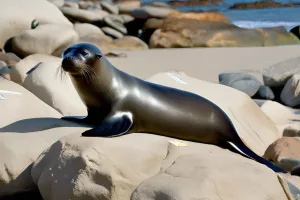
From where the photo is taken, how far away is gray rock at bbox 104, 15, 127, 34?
1754 centimetres

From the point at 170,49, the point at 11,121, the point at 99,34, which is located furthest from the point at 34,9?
the point at 11,121

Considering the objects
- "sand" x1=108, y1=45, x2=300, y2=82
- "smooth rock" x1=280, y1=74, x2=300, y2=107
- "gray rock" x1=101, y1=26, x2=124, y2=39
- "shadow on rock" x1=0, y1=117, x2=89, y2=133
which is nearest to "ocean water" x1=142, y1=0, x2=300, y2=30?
"gray rock" x1=101, y1=26, x2=124, y2=39

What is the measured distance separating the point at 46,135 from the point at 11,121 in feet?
2.16

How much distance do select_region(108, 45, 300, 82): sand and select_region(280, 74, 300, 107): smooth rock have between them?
151 centimetres

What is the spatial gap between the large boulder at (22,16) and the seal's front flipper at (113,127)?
8.92 metres

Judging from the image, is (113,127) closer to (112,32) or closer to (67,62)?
(67,62)

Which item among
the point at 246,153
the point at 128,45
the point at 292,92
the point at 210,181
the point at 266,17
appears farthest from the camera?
the point at 266,17

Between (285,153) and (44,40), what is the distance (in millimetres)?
7277

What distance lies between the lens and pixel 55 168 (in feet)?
13.3

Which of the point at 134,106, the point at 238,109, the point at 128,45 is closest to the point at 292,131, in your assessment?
the point at 238,109

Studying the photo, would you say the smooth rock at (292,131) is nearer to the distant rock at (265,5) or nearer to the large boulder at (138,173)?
the large boulder at (138,173)

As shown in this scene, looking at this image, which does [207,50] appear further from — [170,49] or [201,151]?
[201,151]

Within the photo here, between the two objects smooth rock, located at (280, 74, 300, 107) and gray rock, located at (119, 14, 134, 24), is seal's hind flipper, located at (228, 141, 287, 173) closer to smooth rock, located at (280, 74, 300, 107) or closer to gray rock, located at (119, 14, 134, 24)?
smooth rock, located at (280, 74, 300, 107)

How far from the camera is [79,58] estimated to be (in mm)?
4621
